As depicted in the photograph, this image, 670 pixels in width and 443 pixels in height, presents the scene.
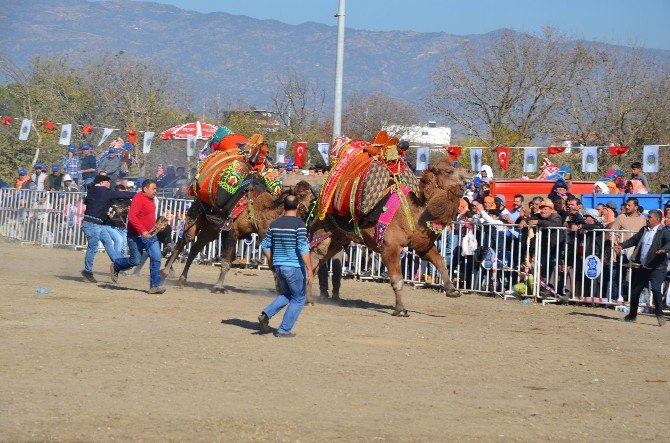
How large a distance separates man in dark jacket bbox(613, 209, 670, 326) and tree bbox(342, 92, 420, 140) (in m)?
38.5

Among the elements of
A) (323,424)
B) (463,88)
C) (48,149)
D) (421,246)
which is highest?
(463,88)

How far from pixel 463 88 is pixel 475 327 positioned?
107ft

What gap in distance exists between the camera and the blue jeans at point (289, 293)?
40.2ft

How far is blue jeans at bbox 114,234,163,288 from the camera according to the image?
642 inches

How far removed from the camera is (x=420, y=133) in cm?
6475

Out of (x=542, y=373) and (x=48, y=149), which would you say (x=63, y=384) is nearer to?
(x=542, y=373)

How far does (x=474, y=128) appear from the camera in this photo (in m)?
45.2

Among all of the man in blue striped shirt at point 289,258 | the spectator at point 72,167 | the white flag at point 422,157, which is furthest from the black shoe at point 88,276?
the spectator at point 72,167

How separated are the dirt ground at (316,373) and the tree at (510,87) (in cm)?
2778

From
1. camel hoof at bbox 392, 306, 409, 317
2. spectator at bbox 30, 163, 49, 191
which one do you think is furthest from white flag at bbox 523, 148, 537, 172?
spectator at bbox 30, 163, 49, 191

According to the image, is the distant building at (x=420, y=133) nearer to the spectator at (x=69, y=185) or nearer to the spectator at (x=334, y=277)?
the spectator at (x=69, y=185)

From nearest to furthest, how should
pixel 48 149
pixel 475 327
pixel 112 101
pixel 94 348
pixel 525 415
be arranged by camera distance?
1. pixel 525 415
2. pixel 94 348
3. pixel 475 327
4. pixel 48 149
5. pixel 112 101

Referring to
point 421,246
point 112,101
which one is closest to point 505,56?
point 112,101

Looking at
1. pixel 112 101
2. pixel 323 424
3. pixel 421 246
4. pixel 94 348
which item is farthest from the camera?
pixel 112 101
